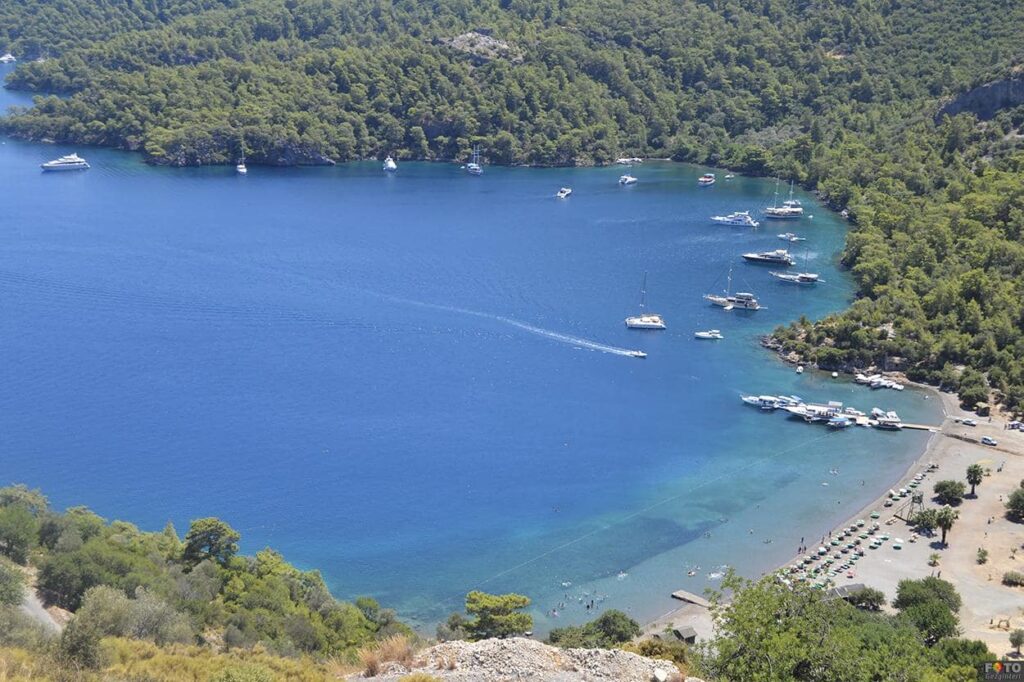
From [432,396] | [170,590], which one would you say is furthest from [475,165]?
[170,590]

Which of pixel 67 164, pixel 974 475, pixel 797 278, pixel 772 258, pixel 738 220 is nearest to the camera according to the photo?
pixel 974 475

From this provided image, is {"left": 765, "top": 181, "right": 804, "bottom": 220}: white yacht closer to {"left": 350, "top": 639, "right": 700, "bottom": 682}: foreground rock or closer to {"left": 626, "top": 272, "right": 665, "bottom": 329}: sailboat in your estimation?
{"left": 626, "top": 272, "right": 665, "bottom": 329}: sailboat

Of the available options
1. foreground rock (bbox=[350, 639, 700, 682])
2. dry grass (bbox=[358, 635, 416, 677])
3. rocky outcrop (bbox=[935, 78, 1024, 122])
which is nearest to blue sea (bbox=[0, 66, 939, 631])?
dry grass (bbox=[358, 635, 416, 677])

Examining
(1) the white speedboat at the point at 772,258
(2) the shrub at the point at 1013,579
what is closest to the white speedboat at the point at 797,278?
(1) the white speedboat at the point at 772,258

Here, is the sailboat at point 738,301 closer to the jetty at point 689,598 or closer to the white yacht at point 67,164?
the jetty at point 689,598

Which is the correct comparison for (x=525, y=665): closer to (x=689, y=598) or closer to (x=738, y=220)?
(x=689, y=598)

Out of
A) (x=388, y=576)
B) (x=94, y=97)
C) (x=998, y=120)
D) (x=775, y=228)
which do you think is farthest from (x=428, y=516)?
(x=94, y=97)
